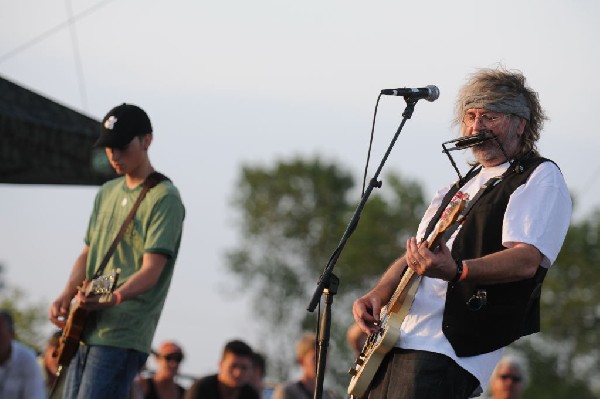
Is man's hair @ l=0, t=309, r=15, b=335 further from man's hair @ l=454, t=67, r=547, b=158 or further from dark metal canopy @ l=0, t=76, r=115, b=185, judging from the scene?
man's hair @ l=454, t=67, r=547, b=158

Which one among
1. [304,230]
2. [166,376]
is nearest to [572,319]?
[304,230]

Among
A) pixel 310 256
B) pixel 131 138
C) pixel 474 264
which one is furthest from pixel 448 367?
pixel 310 256

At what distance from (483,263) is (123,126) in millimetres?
2569

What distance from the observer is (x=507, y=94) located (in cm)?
569

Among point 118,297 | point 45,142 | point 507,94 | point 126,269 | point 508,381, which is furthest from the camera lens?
point 508,381

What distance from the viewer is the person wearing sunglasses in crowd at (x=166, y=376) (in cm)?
1049

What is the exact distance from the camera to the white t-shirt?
538cm

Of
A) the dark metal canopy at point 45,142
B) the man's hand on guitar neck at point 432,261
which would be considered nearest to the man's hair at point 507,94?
the man's hand on guitar neck at point 432,261

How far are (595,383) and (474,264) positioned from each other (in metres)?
47.8

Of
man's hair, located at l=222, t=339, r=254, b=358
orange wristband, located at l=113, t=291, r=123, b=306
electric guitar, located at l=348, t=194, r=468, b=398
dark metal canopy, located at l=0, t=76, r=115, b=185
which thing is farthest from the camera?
man's hair, located at l=222, t=339, r=254, b=358

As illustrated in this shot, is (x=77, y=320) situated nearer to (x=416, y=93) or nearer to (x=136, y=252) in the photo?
(x=136, y=252)

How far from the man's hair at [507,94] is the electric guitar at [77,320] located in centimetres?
208

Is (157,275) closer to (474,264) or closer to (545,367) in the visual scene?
(474,264)

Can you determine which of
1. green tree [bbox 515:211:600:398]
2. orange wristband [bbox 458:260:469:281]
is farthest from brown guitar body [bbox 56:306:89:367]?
green tree [bbox 515:211:600:398]
